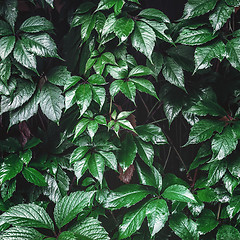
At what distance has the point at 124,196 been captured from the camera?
1143 millimetres

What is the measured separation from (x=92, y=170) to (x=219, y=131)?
0.53 meters

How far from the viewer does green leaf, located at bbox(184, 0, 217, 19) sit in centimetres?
106

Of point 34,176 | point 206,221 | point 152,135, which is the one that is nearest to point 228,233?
point 206,221

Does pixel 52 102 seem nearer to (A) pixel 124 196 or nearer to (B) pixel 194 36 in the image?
(A) pixel 124 196

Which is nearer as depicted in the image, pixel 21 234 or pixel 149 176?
pixel 21 234

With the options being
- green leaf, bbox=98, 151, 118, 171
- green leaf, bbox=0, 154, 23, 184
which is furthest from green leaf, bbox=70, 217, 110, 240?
green leaf, bbox=0, 154, 23, 184

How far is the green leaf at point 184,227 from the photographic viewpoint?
1.13 meters

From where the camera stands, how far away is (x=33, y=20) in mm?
1172

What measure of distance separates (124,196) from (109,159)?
0.17 meters

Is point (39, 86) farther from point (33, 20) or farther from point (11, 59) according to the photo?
Result: point (33, 20)

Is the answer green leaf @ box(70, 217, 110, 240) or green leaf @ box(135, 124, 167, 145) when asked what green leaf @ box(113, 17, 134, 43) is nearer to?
green leaf @ box(135, 124, 167, 145)

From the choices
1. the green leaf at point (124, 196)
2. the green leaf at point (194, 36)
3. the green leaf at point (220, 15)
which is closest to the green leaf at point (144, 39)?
the green leaf at point (194, 36)

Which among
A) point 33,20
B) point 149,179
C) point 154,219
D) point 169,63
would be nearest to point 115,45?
point 169,63

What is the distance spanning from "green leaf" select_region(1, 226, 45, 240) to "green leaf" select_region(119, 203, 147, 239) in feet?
1.02
